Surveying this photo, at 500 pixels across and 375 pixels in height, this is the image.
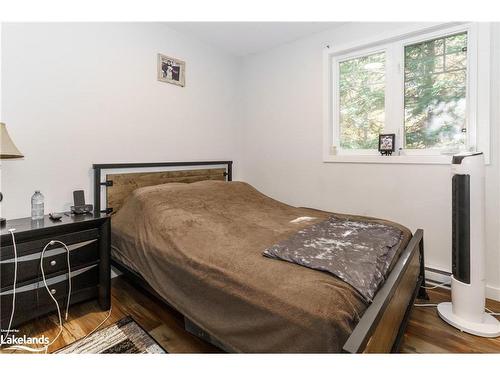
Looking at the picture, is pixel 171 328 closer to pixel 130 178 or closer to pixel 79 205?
pixel 79 205

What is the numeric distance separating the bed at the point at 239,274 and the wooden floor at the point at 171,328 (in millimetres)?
185

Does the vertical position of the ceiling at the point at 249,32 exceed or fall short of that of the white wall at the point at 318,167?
it exceeds it

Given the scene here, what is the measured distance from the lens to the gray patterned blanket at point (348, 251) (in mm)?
1251

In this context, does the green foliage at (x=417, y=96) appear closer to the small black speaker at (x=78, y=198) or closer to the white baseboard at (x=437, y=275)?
the white baseboard at (x=437, y=275)

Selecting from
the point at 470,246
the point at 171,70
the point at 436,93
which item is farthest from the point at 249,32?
the point at 470,246

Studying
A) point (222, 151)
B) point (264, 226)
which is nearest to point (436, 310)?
point (264, 226)

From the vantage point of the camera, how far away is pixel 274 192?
3432 mm

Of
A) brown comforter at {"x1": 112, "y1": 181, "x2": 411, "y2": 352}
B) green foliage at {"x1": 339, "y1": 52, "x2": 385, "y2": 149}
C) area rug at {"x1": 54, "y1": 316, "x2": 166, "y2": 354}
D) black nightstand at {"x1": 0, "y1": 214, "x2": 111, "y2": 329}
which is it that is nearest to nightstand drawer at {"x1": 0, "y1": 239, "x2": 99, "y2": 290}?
black nightstand at {"x1": 0, "y1": 214, "x2": 111, "y2": 329}

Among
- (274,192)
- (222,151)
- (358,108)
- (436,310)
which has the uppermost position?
(358,108)

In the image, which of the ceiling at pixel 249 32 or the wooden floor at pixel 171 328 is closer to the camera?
the wooden floor at pixel 171 328

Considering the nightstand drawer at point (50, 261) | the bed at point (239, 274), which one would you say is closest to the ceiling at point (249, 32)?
the bed at point (239, 274)

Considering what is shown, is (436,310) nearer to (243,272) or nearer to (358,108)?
(243,272)

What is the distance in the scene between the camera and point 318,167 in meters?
3.03

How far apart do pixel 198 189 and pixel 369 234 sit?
153 cm
